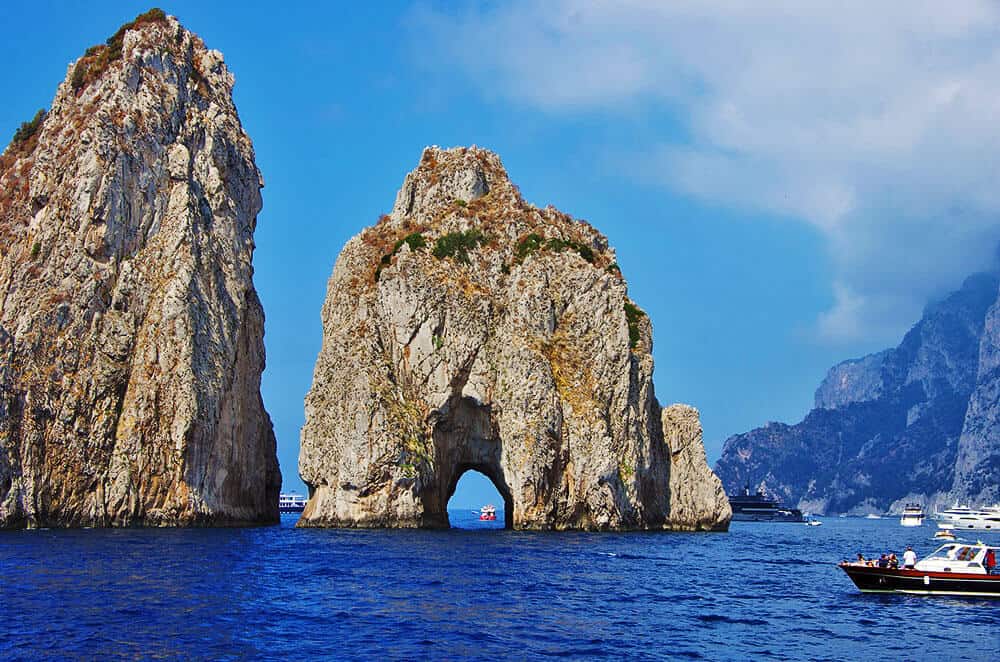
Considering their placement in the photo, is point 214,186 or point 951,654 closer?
point 951,654

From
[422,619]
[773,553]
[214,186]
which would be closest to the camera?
[422,619]

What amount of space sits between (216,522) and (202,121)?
4204 cm

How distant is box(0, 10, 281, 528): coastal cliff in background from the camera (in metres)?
86.4

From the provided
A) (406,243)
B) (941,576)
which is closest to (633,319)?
(406,243)

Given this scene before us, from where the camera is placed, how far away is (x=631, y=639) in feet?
120

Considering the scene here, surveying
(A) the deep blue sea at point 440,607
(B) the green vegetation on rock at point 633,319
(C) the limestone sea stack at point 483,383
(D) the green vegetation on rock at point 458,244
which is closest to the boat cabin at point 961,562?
(A) the deep blue sea at point 440,607

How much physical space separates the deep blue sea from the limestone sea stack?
22.3m

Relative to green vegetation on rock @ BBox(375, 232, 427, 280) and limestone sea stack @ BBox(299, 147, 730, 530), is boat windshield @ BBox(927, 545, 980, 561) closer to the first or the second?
limestone sea stack @ BBox(299, 147, 730, 530)

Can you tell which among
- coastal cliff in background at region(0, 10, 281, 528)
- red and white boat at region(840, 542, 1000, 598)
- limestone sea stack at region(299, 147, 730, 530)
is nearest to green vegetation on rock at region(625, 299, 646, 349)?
limestone sea stack at region(299, 147, 730, 530)

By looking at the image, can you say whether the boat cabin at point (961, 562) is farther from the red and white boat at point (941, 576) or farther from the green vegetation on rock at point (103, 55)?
the green vegetation on rock at point (103, 55)

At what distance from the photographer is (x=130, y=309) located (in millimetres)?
93250

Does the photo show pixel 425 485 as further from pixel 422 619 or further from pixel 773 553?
pixel 422 619

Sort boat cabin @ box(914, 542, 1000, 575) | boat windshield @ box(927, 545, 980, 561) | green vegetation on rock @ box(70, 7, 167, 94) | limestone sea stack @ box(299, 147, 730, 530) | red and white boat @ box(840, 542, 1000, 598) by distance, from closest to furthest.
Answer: red and white boat @ box(840, 542, 1000, 598), boat cabin @ box(914, 542, 1000, 575), boat windshield @ box(927, 545, 980, 561), limestone sea stack @ box(299, 147, 730, 530), green vegetation on rock @ box(70, 7, 167, 94)

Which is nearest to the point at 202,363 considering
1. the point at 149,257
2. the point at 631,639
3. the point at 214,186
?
the point at 149,257
